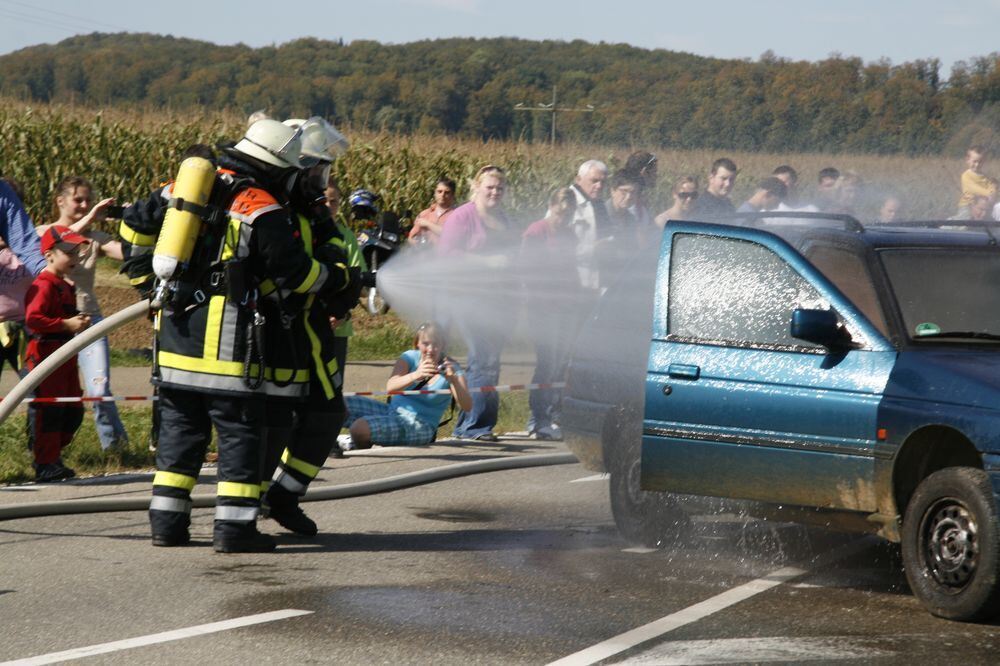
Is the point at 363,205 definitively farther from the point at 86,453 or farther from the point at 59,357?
the point at 86,453

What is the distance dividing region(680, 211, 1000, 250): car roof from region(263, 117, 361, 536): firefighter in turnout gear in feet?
6.34

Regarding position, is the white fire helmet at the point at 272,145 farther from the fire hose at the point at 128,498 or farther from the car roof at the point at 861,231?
the car roof at the point at 861,231

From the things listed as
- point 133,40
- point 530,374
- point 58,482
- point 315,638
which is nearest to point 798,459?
point 315,638

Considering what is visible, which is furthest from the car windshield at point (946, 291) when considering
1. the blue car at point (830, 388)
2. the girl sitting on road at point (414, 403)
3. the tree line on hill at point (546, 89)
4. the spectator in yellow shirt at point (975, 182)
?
the tree line on hill at point (546, 89)

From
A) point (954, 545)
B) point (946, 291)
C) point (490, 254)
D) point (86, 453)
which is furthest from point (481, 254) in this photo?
point (954, 545)

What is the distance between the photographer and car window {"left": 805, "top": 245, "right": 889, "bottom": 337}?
6980 millimetres

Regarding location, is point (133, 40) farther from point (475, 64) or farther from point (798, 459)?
point (798, 459)

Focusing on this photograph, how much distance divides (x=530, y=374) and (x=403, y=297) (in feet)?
14.2

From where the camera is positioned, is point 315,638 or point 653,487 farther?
point 653,487

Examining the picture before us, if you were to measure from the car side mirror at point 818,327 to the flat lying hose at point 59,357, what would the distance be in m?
3.17

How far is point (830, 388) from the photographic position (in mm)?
6867

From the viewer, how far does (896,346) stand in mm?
6793

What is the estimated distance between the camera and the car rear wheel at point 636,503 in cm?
800

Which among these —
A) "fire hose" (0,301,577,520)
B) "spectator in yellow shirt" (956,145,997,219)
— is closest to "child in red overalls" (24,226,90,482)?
"fire hose" (0,301,577,520)
